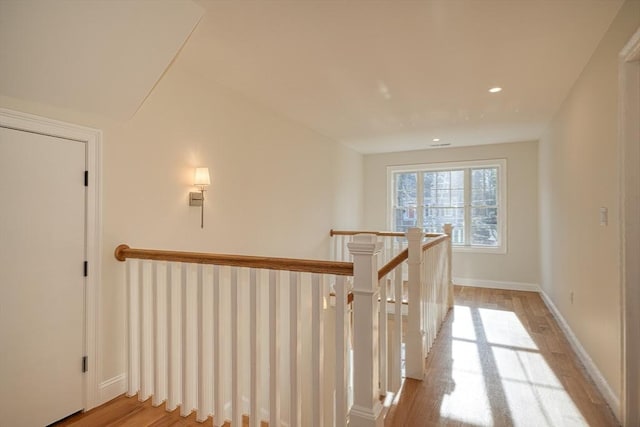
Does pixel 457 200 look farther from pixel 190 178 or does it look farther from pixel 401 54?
pixel 190 178

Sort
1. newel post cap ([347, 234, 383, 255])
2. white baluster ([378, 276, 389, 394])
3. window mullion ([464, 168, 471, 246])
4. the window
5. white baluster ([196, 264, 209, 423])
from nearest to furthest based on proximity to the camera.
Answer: newel post cap ([347, 234, 383, 255]) → white baluster ([196, 264, 209, 423]) → white baluster ([378, 276, 389, 394]) → the window → window mullion ([464, 168, 471, 246])

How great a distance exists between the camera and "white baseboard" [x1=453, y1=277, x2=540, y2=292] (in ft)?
18.5

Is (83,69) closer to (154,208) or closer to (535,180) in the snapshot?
(154,208)

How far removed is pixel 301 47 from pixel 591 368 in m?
3.29

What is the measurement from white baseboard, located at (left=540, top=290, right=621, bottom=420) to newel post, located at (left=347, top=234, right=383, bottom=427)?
1645 millimetres

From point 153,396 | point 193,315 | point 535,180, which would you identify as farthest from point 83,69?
point 535,180

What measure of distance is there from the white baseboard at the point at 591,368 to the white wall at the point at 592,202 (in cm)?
5

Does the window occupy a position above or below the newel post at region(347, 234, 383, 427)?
above

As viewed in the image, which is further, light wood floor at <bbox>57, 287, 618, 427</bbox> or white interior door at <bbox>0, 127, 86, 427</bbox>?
light wood floor at <bbox>57, 287, 618, 427</bbox>

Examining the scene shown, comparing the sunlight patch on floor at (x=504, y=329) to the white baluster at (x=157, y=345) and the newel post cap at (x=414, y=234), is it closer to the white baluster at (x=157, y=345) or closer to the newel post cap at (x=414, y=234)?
the newel post cap at (x=414, y=234)

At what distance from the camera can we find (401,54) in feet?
8.56

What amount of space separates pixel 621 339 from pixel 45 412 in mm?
3354

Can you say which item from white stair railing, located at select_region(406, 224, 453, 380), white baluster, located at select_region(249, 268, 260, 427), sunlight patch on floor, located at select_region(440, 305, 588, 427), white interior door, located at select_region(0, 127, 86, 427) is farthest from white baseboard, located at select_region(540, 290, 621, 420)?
white interior door, located at select_region(0, 127, 86, 427)

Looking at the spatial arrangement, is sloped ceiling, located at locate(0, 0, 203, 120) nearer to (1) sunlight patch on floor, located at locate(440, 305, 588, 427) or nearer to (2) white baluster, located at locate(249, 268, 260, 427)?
(2) white baluster, located at locate(249, 268, 260, 427)
